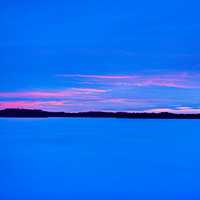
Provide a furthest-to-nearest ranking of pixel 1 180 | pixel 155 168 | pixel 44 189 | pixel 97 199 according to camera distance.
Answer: pixel 155 168, pixel 1 180, pixel 44 189, pixel 97 199

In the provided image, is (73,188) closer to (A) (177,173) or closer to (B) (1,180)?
(B) (1,180)

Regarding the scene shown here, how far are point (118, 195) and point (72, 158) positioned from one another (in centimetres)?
516

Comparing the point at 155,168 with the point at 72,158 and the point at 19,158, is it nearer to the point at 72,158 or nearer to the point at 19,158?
the point at 72,158

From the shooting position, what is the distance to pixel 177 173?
10.4m

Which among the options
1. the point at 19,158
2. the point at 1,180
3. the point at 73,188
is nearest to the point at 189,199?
the point at 73,188

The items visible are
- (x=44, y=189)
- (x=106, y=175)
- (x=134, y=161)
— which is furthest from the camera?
(x=134, y=161)

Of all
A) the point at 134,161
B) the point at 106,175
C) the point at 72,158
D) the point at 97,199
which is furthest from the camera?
the point at 72,158

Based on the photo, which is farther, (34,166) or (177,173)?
(34,166)

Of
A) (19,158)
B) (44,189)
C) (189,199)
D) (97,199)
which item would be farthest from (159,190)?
(19,158)

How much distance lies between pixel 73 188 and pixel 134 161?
4.07 metres

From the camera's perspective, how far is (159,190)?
27.4ft

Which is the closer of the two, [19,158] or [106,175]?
[106,175]

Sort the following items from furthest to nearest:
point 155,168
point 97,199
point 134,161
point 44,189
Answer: point 134,161 → point 155,168 → point 44,189 → point 97,199

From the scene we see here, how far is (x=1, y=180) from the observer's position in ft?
31.1
